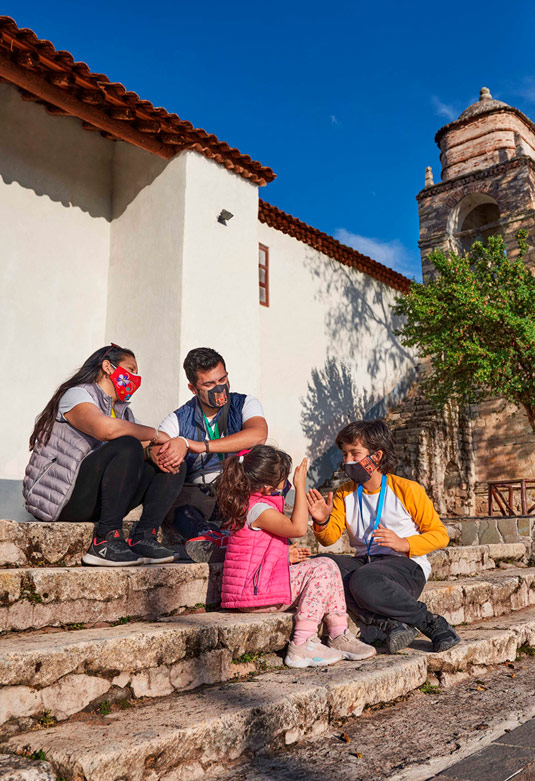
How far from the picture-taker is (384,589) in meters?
3.04

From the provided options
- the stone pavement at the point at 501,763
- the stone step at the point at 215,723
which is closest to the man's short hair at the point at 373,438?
the stone step at the point at 215,723

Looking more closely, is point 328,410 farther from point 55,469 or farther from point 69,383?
point 55,469

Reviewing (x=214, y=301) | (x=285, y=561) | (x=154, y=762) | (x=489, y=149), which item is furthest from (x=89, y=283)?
(x=489, y=149)

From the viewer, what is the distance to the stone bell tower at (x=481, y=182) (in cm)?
1568

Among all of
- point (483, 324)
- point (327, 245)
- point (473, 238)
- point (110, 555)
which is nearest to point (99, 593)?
point (110, 555)

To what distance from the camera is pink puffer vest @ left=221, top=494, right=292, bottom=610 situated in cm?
290

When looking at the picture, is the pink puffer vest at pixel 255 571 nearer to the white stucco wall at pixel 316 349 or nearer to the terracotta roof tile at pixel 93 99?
the terracotta roof tile at pixel 93 99

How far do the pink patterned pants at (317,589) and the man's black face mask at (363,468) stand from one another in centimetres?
54

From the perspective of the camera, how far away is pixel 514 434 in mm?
14422

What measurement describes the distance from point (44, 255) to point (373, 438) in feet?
18.0

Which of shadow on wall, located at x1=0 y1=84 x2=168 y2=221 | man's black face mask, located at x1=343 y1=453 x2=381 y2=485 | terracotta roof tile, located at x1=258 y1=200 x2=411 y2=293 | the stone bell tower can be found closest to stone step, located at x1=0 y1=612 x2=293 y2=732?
man's black face mask, located at x1=343 y1=453 x2=381 y2=485

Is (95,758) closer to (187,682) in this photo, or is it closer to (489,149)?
(187,682)

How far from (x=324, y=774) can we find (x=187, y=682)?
2.34ft

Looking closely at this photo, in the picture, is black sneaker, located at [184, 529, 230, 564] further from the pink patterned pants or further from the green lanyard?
the green lanyard
